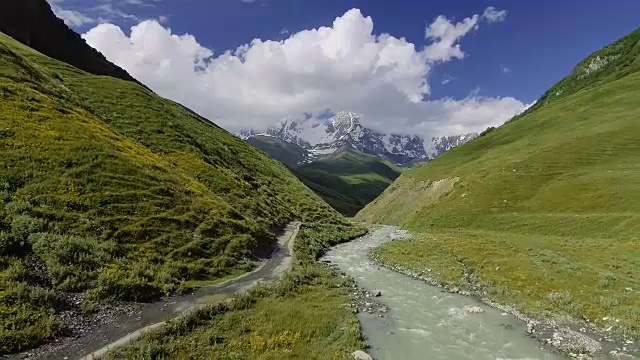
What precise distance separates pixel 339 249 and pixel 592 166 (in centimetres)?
6255

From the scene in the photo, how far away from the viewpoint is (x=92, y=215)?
39031mm

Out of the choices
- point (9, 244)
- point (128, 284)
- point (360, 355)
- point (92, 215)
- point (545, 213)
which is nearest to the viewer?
point (360, 355)

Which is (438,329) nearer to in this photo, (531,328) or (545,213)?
(531,328)

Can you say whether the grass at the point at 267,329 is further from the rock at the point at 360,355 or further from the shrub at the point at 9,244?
the shrub at the point at 9,244

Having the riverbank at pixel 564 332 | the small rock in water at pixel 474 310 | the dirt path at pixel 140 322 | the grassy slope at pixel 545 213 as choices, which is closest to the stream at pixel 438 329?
the small rock in water at pixel 474 310

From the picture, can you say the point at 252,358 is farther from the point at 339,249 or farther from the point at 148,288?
the point at 339,249

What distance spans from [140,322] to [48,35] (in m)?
177

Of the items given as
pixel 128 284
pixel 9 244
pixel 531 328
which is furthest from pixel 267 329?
pixel 9 244

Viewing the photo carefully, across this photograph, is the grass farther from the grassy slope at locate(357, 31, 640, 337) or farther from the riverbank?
the grassy slope at locate(357, 31, 640, 337)

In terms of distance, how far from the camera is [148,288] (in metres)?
32.2

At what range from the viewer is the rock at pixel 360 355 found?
24703 mm

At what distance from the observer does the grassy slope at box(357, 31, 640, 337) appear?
3800 centimetres

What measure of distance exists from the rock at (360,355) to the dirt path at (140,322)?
12.6m

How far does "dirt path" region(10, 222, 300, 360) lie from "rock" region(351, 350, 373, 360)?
12.6 meters
